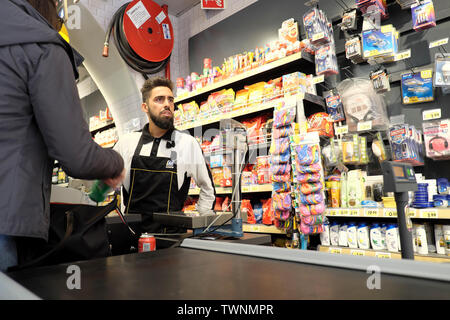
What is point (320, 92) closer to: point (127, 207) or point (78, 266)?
point (127, 207)

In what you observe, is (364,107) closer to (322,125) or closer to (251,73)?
(322,125)

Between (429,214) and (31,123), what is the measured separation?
2272 mm

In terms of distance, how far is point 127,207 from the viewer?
2.26 meters

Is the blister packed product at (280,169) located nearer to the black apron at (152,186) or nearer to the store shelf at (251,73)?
the black apron at (152,186)

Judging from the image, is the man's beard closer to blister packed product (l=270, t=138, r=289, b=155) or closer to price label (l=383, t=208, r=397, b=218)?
blister packed product (l=270, t=138, r=289, b=155)

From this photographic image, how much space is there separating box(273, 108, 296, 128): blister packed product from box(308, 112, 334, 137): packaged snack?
0.76 feet

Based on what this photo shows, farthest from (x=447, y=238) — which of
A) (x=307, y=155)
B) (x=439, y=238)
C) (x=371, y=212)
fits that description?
(x=307, y=155)

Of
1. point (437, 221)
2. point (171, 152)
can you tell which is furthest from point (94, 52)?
point (437, 221)

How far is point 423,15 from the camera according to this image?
2.43m

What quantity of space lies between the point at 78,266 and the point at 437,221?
8.56ft

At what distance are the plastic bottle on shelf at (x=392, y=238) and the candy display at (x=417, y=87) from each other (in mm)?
1052

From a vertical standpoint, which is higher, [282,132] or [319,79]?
[319,79]

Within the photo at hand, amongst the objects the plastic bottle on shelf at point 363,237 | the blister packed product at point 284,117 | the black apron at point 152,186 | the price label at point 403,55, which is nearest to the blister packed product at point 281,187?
the blister packed product at point 284,117

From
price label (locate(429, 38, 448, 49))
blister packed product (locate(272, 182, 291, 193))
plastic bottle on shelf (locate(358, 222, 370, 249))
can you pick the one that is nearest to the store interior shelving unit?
blister packed product (locate(272, 182, 291, 193))
